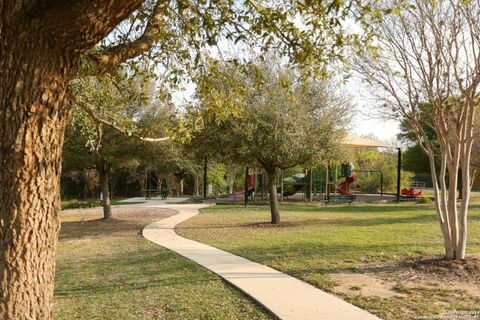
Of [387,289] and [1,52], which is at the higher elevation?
[1,52]

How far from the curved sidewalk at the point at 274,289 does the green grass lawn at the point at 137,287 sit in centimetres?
25

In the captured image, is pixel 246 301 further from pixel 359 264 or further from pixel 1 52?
pixel 1 52

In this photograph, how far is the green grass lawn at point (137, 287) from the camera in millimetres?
5930

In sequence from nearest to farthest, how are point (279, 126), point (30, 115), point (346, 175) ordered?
1. point (30, 115)
2. point (279, 126)
3. point (346, 175)

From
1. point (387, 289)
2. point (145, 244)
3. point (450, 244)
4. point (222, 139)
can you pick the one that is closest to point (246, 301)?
point (387, 289)

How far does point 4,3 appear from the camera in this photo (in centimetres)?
316

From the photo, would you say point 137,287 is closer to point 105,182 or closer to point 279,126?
point 279,126

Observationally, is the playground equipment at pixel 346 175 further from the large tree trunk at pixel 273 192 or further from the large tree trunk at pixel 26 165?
the large tree trunk at pixel 26 165

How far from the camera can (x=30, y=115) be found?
10.3 ft

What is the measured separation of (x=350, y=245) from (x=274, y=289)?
451 centimetres

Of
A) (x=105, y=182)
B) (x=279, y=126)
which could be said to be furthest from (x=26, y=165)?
(x=105, y=182)

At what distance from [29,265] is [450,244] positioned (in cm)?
767

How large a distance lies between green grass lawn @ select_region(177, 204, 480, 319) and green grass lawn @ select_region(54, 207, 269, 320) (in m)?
1.55

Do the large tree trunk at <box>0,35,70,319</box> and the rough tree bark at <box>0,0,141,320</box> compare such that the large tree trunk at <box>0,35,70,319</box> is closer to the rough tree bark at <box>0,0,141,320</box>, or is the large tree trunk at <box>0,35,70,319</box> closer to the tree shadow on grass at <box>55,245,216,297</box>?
the rough tree bark at <box>0,0,141,320</box>
